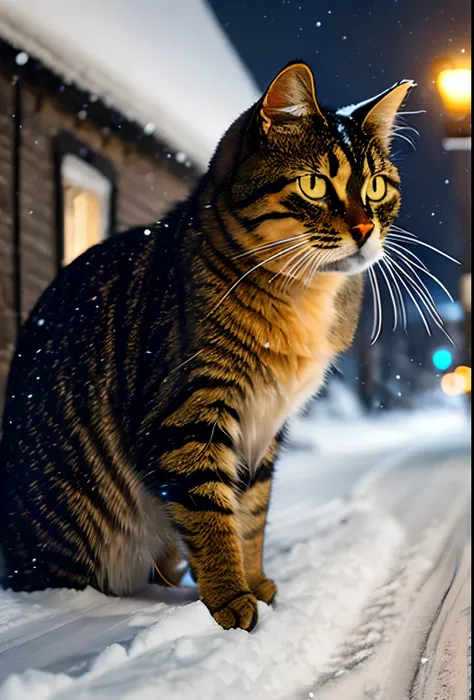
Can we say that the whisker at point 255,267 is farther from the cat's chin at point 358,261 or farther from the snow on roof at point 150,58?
the snow on roof at point 150,58

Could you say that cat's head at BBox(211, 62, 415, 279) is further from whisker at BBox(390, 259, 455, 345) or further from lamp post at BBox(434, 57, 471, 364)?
lamp post at BBox(434, 57, 471, 364)

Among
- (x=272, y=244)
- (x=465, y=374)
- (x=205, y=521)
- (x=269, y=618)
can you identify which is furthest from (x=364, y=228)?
(x=465, y=374)

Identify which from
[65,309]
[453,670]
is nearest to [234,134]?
[65,309]

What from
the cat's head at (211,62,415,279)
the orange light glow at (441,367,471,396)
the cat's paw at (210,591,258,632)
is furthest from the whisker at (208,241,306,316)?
the orange light glow at (441,367,471,396)

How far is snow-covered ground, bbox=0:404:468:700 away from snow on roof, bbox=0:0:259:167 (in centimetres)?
52

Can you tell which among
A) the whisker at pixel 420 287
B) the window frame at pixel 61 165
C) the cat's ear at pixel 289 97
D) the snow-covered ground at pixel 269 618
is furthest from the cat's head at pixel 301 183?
the snow-covered ground at pixel 269 618

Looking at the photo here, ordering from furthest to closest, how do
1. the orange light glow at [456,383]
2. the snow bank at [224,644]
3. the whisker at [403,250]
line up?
the orange light glow at [456,383] < the whisker at [403,250] < the snow bank at [224,644]

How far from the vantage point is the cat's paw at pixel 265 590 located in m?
0.89

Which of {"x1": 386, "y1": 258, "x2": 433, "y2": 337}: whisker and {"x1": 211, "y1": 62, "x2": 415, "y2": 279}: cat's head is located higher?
{"x1": 211, "y1": 62, "x2": 415, "y2": 279}: cat's head

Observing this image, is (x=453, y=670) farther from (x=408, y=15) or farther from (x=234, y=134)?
(x=408, y=15)

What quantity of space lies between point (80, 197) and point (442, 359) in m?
0.70

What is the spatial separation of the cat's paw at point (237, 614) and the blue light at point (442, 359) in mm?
575

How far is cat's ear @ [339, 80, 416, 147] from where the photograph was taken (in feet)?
2.70

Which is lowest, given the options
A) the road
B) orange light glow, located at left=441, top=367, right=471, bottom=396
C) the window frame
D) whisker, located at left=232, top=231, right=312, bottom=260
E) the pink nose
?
the road
